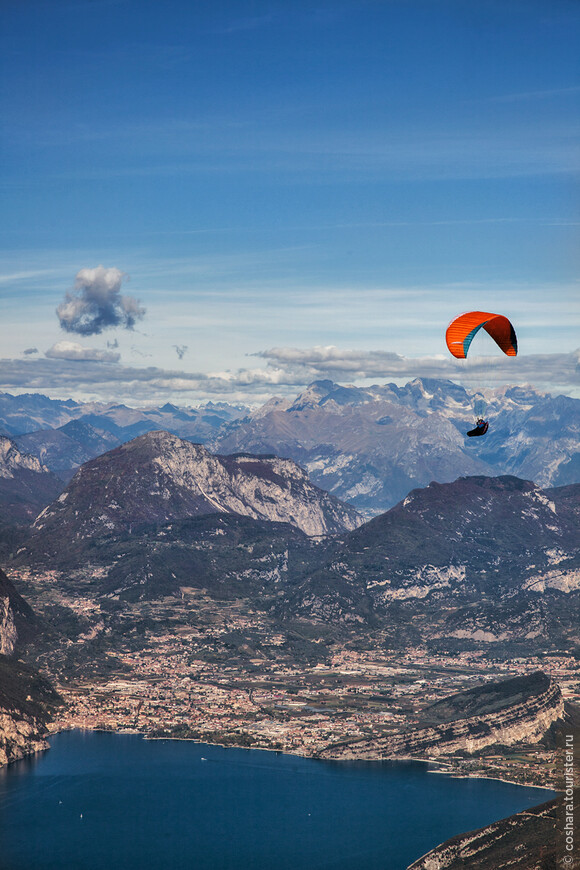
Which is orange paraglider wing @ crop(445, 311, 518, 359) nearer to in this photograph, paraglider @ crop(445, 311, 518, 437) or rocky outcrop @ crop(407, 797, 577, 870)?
paraglider @ crop(445, 311, 518, 437)

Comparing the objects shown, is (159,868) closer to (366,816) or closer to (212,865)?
(212,865)

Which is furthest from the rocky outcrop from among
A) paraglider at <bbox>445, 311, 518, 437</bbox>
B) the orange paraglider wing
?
the orange paraglider wing

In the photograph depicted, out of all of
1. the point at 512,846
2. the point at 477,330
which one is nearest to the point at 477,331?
the point at 477,330

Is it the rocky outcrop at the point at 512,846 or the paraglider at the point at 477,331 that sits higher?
the paraglider at the point at 477,331

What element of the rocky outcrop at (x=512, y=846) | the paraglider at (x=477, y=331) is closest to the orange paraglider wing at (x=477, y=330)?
the paraglider at (x=477, y=331)

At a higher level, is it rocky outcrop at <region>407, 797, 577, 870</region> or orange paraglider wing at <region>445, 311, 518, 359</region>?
orange paraglider wing at <region>445, 311, 518, 359</region>

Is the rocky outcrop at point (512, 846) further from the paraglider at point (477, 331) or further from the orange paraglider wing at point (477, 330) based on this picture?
the orange paraglider wing at point (477, 330)

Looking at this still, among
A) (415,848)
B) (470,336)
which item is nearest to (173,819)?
(415,848)
